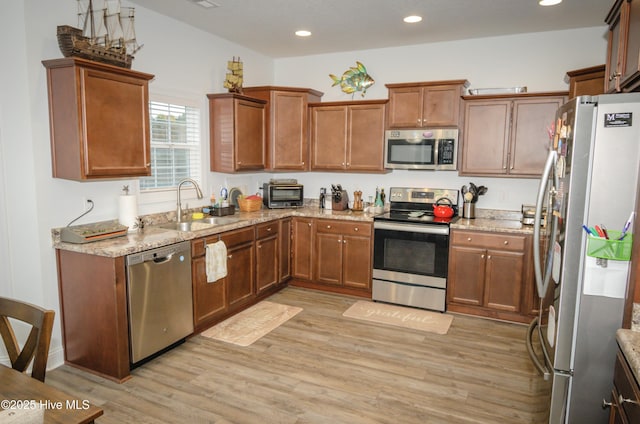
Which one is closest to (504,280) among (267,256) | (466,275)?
(466,275)

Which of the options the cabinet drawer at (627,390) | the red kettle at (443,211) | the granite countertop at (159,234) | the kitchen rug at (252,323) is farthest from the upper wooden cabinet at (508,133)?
the cabinet drawer at (627,390)

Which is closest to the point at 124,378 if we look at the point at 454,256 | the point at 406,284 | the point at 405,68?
the point at 406,284

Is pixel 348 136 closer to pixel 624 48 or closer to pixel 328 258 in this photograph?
pixel 328 258

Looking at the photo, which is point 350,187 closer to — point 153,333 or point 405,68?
point 405,68

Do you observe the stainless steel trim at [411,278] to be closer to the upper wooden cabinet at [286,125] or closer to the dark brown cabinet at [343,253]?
the dark brown cabinet at [343,253]

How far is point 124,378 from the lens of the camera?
298cm

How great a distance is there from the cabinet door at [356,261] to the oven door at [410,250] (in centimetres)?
12

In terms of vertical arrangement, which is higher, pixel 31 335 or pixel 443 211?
pixel 443 211

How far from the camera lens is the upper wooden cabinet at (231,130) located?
4531mm

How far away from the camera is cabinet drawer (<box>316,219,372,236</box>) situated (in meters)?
4.67

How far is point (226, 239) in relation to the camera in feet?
12.9

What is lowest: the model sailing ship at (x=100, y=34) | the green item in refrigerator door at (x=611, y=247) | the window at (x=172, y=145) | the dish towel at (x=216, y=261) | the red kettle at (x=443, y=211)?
the dish towel at (x=216, y=261)

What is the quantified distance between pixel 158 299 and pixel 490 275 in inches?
119

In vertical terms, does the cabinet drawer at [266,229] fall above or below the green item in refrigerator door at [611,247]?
below
